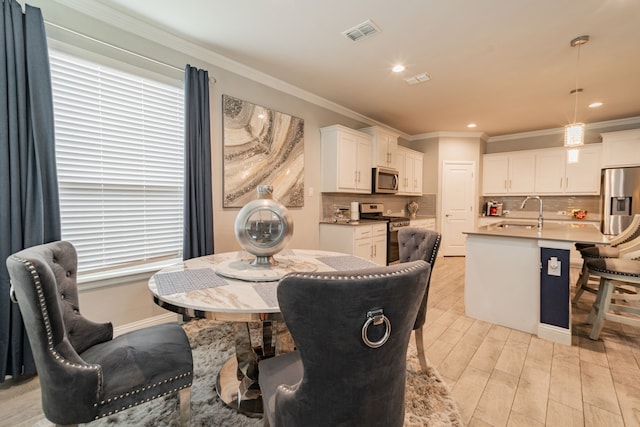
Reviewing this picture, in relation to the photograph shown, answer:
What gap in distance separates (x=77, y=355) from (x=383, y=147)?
14.6 ft

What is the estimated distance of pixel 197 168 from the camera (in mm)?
2600

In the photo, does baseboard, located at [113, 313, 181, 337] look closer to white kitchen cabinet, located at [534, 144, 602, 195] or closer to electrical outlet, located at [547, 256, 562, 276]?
electrical outlet, located at [547, 256, 562, 276]

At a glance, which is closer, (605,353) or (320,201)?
(605,353)

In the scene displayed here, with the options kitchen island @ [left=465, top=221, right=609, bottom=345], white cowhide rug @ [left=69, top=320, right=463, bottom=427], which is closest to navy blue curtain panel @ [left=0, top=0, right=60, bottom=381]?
white cowhide rug @ [left=69, top=320, right=463, bottom=427]

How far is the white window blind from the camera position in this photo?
203cm

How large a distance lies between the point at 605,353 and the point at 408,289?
2.45 metres

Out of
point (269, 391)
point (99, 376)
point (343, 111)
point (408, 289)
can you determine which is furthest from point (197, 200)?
point (343, 111)

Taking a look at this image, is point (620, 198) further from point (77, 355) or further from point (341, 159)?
point (77, 355)

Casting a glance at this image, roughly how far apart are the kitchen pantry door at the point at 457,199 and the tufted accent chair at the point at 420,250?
14.3 feet

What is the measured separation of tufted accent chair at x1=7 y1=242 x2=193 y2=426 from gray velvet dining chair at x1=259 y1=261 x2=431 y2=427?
0.57 metres

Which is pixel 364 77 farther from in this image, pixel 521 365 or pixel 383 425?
pixel 383 425

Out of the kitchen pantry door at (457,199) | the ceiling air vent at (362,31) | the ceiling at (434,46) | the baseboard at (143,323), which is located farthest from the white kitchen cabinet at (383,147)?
the baseboard at (143,323)

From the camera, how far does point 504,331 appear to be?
2486mm

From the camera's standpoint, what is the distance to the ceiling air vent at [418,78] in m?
3.20
